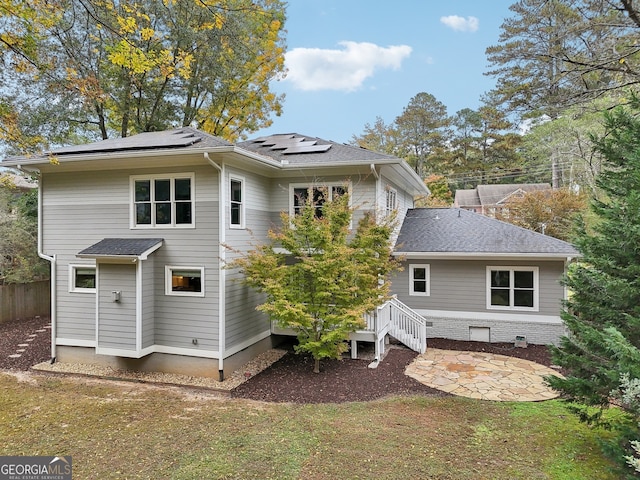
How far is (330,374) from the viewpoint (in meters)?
8.46

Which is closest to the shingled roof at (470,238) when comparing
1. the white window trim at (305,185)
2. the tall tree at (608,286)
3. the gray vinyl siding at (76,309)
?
the white window trim at (305,185)

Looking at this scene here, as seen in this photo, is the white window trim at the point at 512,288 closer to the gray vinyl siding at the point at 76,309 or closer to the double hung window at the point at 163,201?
the double hung window at the point at 163,201

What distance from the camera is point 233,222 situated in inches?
346

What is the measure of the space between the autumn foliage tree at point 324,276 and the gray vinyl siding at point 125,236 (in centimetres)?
111

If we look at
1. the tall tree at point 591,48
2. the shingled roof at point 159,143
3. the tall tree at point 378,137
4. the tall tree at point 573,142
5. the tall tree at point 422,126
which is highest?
the tall tree at point 422,126

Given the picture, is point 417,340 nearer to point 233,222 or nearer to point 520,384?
point 520,384

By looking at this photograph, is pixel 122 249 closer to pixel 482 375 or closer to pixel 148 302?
pixel 148 302

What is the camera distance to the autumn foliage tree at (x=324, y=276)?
794 centimetres

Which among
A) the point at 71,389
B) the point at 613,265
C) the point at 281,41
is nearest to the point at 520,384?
the point at 613,265

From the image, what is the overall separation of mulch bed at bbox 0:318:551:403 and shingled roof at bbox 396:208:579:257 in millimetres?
2682

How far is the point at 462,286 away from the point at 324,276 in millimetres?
5248

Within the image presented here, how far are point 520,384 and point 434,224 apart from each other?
21.2 ft

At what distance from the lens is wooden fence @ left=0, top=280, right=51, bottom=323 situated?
1308cm

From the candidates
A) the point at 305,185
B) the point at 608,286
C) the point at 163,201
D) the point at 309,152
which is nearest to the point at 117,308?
the point at 163,201
